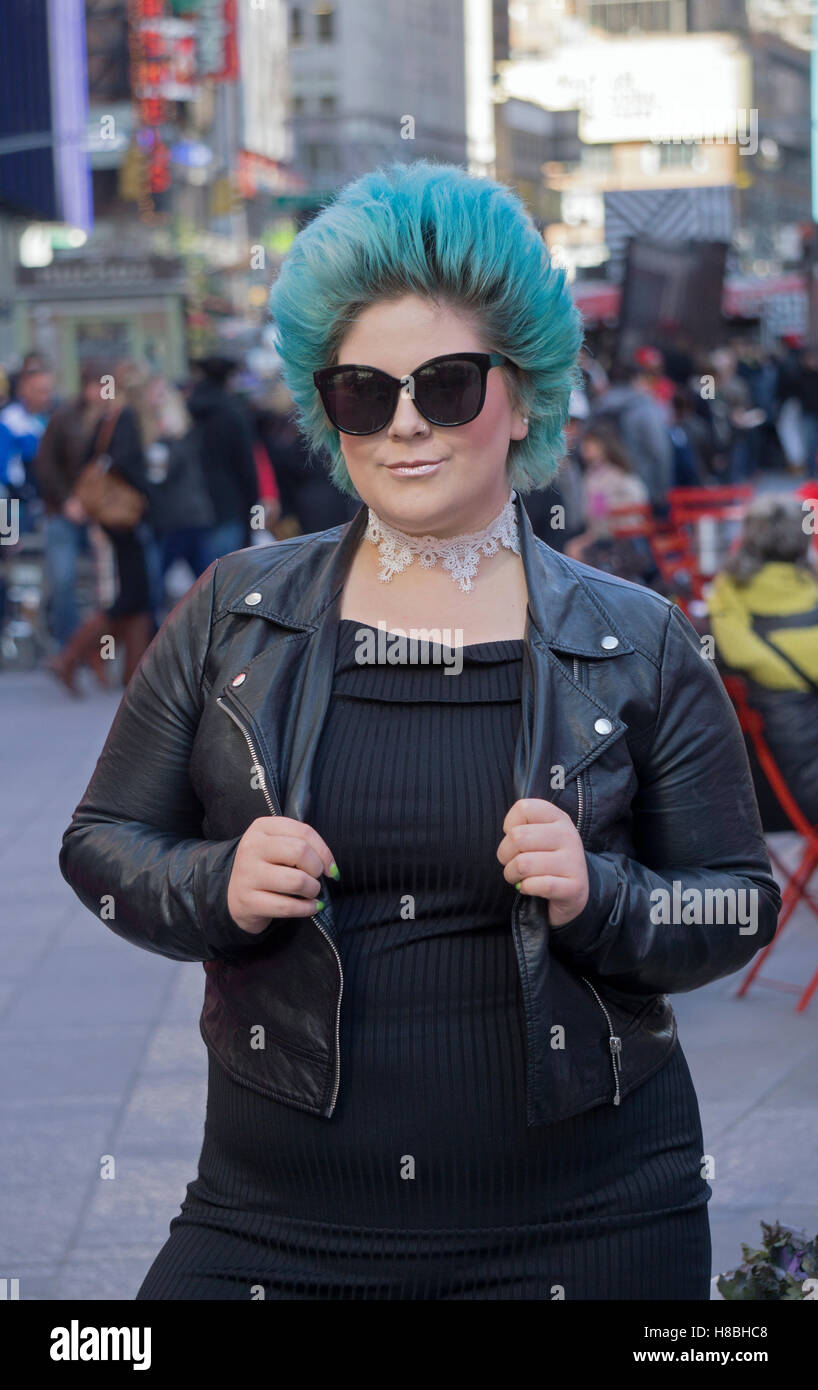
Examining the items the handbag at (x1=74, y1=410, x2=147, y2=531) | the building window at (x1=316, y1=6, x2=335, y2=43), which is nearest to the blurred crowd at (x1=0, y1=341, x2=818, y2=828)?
the handbag at (x1=74, y1=410, x2=147, y2=531)

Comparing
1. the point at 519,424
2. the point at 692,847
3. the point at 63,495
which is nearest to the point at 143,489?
the point at 63,495

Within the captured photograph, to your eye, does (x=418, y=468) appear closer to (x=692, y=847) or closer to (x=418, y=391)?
(x=418, y=391)

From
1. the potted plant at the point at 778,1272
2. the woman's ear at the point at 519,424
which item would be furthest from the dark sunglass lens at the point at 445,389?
the potted plant at the point at 778,1272

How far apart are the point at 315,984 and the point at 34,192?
103 ft

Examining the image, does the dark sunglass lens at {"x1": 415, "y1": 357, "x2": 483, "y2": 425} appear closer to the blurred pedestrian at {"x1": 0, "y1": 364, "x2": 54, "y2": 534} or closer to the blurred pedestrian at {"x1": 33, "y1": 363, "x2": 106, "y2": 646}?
the blurred pedestrian at {"x1": 33, "y1": 363, "x2": 106, "y2": 646}

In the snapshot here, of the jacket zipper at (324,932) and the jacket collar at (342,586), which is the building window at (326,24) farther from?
the jacket zipper at (324,932)

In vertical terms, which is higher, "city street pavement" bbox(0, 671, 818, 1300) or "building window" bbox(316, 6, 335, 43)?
"building window" bbox(316, 6, 335, 43)

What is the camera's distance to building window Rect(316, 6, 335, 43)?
118125mm

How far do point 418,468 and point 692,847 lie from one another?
1.69 feet

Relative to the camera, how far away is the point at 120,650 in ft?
39.5

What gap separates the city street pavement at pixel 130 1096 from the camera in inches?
154

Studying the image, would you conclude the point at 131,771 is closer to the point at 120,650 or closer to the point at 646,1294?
the point at 646,1294

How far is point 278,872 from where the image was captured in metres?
1.83

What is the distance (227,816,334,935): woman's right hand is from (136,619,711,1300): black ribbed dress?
0.14m
